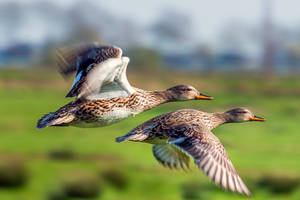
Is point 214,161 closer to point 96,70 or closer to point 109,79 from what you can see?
point 109,79

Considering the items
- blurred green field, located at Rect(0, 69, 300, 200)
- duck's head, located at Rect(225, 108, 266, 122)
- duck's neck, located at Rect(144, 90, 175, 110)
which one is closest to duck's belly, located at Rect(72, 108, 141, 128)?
duck's neck, located at Rect(144, 90, 175, 110)

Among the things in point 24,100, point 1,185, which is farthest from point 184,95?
point 24,100

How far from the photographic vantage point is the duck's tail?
5570 mm

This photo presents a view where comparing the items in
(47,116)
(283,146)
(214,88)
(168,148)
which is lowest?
(283,146)

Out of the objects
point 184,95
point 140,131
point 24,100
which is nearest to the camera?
point 140,131

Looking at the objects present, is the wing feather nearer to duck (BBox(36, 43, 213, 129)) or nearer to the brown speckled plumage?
duck (BBox(36, 43, 213, 129))

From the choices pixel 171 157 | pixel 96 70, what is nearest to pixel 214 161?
pixel 96 70

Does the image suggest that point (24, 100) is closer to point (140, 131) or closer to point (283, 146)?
point (283, 146)

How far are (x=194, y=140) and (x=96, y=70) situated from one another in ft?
3.54

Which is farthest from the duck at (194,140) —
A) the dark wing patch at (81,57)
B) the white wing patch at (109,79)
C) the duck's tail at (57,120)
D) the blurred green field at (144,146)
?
the blurred green field at (144,146)

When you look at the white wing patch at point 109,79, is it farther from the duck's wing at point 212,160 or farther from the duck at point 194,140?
the duck's wing at point 212,160

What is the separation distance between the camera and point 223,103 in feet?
188

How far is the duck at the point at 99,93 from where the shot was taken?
18.0 ft

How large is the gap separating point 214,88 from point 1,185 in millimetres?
21521
